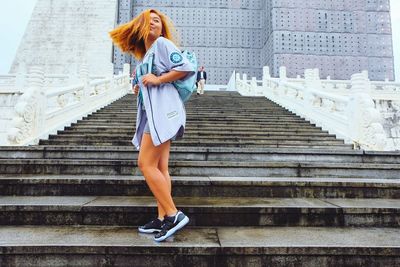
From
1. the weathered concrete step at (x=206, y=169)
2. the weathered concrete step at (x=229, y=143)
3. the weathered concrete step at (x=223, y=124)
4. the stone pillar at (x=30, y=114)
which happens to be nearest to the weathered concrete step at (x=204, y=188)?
the weathered concrete step at (x=206, y=169)

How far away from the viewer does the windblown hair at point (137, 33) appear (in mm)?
2139

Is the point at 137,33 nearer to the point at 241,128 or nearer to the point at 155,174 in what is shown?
the point at 155,174

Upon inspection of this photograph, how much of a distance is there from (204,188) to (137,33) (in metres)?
1.51

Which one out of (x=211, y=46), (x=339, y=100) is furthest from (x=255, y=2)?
(x=339, y=100)

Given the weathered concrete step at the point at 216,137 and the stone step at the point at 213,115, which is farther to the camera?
the stone step at the point at 213,115

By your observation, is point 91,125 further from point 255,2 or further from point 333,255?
point 255,2

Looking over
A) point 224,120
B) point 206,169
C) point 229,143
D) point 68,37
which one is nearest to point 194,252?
point 206,169

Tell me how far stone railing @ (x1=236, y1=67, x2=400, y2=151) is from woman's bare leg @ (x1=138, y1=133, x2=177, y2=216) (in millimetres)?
4276

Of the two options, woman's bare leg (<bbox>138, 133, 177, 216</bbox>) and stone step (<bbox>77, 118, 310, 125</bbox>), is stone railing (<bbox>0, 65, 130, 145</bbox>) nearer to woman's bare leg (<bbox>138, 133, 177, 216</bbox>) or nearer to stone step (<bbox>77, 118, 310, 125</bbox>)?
stone step (<bbox>77, 118, 310, 125</bbox>)

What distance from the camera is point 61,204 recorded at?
2406mm

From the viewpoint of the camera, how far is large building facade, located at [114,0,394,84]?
65.4 feet

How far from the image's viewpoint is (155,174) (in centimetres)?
201

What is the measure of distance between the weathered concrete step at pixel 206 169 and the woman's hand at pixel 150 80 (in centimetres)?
168

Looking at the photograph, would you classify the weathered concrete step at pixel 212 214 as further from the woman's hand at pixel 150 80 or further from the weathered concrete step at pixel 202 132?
the weathered concrete step at pixel 202 132
